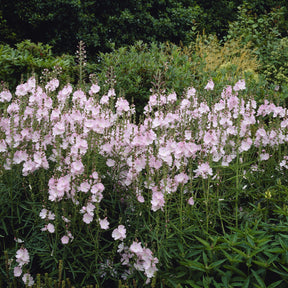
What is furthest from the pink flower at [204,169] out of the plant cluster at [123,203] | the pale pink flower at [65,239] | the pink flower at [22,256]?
the pink flower at [22,256]

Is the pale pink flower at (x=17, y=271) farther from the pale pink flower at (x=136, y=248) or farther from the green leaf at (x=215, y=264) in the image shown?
the green leaf at (x=215, y=264)

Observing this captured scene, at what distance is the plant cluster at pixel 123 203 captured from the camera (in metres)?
2.78

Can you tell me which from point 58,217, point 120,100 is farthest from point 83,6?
point 58,217

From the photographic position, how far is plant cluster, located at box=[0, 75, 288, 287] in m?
2.78

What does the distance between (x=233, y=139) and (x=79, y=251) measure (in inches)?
71.6

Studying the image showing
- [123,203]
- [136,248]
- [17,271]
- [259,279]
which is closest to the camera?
[259,279]

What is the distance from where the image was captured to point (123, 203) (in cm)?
329

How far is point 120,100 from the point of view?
134 inches

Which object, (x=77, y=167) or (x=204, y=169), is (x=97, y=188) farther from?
(x=204, y=169)

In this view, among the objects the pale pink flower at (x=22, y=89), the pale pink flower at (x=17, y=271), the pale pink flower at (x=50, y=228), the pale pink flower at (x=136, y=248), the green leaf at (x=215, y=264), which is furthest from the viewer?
the pale pink flower at (x=22, y=89)

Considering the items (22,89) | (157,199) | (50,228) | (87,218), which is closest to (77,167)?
(87,218)

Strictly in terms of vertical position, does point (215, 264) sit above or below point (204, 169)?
below

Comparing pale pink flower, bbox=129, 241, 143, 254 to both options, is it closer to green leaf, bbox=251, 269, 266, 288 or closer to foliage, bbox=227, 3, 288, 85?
green leaf, bbox=251, 269, 266, 288

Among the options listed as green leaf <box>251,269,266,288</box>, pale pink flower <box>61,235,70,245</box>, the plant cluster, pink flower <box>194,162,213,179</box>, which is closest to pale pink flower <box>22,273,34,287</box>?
the plant cluster
